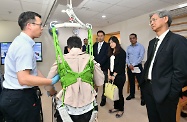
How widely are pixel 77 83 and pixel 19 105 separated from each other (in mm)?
522

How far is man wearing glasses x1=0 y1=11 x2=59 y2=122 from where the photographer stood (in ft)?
3.47

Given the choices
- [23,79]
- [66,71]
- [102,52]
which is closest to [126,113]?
[102,52]

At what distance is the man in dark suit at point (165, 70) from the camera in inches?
51.6

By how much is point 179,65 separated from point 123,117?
64.0 inches

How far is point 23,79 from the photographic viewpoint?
104 cm

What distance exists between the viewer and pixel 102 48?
2979 millimetres

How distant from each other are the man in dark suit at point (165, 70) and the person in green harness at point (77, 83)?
2.18 ft

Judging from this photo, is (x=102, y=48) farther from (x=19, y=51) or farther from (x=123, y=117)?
(x=19, y=51)

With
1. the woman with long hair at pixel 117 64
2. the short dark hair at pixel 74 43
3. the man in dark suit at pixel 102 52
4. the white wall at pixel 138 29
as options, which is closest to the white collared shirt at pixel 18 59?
the short dark hair at pixel 74 43

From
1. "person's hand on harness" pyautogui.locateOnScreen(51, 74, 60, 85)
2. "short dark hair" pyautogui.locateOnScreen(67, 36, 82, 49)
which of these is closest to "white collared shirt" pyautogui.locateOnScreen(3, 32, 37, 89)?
"person's hand on harness" pyautogui.locateOnScreen(51, 74, 60, 85)

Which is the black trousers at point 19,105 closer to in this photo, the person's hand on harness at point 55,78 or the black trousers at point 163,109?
the person's hand on harness at point 55,78

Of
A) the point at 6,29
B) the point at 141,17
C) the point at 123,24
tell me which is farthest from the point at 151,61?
the point at 6,29

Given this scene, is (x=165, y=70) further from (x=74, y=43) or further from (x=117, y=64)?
(x=117, y=64)

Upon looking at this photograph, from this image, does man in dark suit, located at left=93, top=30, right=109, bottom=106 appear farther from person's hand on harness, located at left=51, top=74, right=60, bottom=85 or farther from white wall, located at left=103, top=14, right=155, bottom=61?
white wall, located at left=103, top=14, right=155, bottom=61
